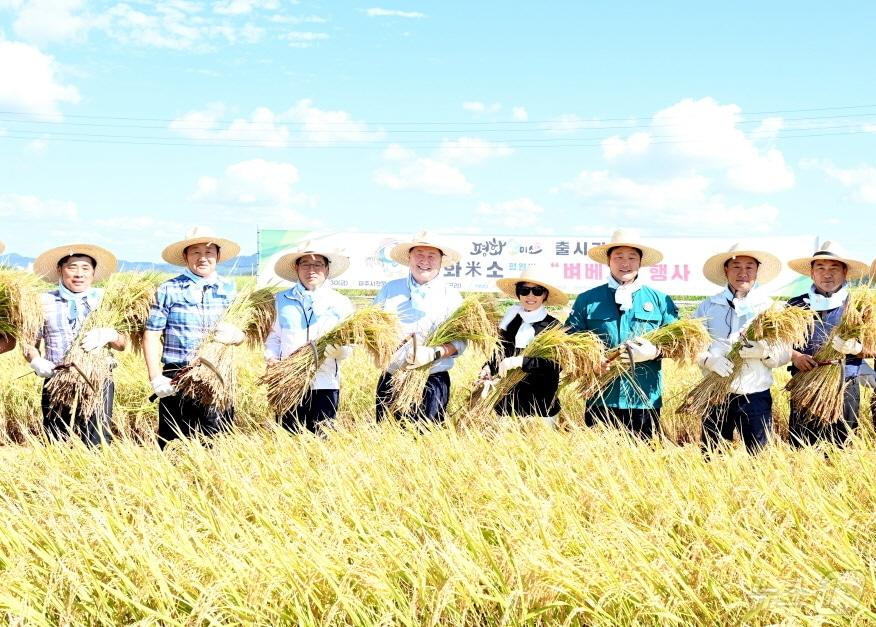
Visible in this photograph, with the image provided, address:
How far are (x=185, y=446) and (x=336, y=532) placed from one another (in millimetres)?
1462

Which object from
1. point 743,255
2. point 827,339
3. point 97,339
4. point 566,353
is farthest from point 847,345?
point 97,339

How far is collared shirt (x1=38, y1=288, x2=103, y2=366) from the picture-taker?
426cm

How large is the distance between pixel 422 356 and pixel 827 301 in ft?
7.34

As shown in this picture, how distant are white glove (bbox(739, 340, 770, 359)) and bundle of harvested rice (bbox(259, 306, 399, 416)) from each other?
1835mm

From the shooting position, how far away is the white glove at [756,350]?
421 centimetres

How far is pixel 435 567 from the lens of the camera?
2.51 metres

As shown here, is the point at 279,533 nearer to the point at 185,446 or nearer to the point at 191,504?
the point at 191,504

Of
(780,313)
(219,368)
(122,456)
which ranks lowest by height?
(122,456)

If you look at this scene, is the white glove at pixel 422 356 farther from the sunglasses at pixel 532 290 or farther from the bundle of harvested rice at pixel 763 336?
the bundle of harvested rice at pixel 763 336

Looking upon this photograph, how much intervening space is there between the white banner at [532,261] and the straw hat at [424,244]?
1407 cm

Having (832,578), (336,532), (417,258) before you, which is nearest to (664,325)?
(417,258)

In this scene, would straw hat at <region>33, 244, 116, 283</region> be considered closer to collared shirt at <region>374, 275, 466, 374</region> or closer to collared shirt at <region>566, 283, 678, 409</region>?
collared shirt at <region>374, 275, 466, 374</region>

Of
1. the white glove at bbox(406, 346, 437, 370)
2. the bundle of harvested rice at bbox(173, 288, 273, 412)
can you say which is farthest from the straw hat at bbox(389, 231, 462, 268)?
the bundle of harvested rice at bbox(173, 288, 273, 412)

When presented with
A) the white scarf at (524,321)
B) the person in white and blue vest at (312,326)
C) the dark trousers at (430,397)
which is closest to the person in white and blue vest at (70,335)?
the person in white and blue vest at (312,326)
